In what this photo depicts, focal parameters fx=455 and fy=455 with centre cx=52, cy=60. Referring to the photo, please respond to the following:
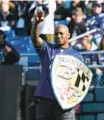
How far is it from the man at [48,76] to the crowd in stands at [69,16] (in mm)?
3322

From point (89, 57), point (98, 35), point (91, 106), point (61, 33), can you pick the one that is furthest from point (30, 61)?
point (61, 33)

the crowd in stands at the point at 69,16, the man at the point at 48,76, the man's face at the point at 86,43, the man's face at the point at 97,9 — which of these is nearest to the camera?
the man at the point at 48,76

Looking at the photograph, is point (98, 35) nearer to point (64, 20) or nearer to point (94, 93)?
point (64, 20)

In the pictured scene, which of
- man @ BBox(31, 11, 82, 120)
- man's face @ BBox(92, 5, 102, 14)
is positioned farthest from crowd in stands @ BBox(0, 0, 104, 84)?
man @ BBox(31, 11, 82, 120)

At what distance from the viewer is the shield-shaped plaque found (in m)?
4.85

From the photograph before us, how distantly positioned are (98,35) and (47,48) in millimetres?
3884

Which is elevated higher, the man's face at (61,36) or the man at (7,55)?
the man's face at (61,36)

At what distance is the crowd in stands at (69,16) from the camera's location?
8469 mm

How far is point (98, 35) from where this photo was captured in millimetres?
8539

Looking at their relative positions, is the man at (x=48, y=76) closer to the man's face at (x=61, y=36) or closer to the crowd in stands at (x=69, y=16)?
the man's face at (x=61, y=36)

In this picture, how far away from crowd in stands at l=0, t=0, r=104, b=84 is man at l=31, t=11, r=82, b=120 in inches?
131

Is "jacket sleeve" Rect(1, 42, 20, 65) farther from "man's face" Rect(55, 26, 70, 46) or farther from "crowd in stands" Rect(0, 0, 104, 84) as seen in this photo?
"man's face" Rect(55, 26, 70, 46)

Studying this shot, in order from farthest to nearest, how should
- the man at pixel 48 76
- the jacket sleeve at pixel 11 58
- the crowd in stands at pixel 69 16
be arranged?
the crowd in stands at pixel 69 16
the jacket sleeve at pixel 11 58
the man at pixel 48 76

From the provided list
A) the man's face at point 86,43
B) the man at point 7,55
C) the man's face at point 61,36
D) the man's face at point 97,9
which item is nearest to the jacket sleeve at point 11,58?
the man at point 7,55
